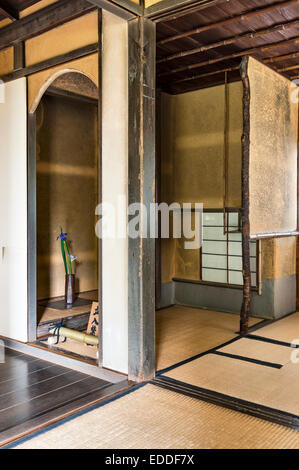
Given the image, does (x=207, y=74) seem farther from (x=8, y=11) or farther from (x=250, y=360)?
(x=250, y=360)

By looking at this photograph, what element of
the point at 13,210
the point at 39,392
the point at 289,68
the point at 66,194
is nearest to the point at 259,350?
the point at 39,392

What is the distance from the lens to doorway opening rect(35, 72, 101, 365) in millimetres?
5766

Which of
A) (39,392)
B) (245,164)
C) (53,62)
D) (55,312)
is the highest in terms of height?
(53,62)

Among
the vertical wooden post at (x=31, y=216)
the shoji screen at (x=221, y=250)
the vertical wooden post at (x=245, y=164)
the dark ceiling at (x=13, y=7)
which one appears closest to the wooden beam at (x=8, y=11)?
the dark ceiling at (x=13, y=7)

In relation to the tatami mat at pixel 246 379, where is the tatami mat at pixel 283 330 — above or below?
above

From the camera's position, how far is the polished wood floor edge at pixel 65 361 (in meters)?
3.25

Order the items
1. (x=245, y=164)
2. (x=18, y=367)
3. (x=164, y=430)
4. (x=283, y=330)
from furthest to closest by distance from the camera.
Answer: (x=283, y=330)
(x=245, y=164)
(x=18, y=367)
(x=164, y=430)

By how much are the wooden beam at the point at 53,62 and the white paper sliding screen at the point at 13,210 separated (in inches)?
2.8

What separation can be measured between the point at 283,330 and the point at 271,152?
78.7 inches

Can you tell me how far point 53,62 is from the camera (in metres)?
3.67

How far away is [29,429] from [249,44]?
4.03 m

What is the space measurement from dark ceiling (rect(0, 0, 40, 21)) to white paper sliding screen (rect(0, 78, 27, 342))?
1.90ft

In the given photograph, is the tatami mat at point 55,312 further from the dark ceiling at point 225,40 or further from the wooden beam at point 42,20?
the dark ceiling at point 225,40

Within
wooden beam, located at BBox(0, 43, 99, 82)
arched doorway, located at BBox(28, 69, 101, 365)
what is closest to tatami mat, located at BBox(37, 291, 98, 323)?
arched doorway, located at BBox(28, 69, 101, 365)
